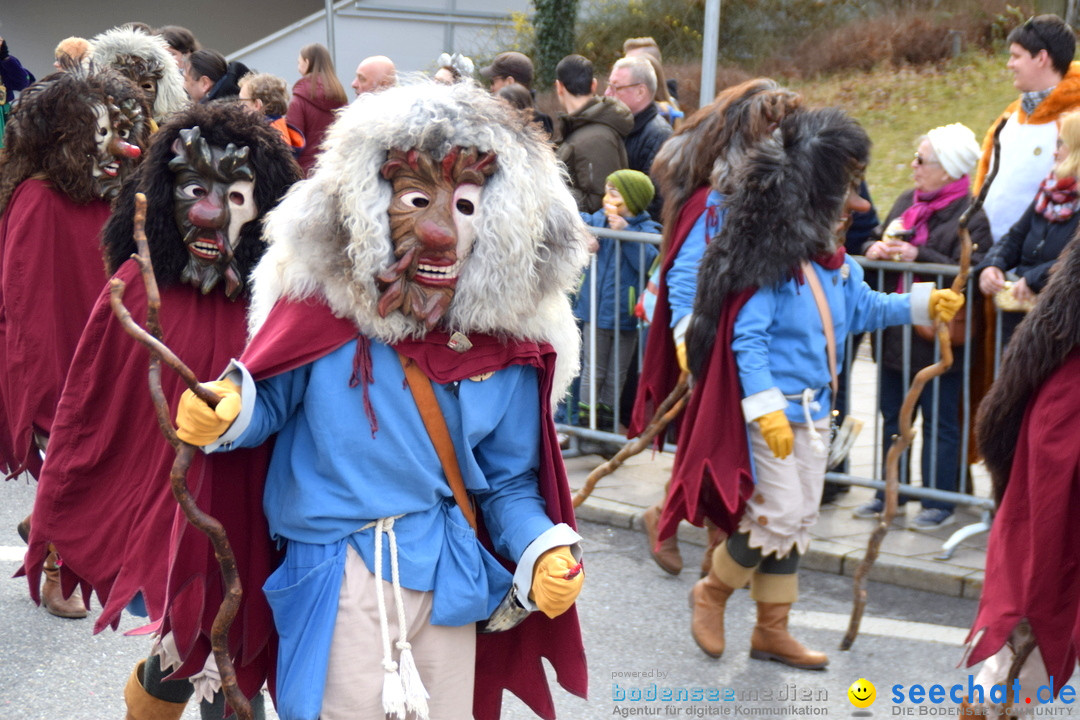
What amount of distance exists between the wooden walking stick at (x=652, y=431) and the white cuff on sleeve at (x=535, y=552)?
2039 millimetres

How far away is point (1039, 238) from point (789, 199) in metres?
1.60

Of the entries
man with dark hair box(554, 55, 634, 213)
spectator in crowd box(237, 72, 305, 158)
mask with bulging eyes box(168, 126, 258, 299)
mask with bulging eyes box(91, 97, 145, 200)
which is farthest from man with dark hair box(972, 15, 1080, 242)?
spectator in crowd box(237, 72, 305, 158)

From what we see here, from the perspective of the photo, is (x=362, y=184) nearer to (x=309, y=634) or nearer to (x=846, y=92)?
(x=309, y=634)

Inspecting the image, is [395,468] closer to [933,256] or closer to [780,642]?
[780,642]

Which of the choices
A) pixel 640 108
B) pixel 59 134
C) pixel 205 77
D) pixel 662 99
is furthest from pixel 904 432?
pixel 205 77

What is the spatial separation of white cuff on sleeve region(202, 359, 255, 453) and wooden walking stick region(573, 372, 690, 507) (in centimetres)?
234

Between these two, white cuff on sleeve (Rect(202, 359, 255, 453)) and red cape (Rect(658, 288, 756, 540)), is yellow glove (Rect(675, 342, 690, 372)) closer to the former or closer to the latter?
red cape (Rect(658, 288, 756, 540))

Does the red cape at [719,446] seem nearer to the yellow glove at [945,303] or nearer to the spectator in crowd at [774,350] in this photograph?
the spectator in crowd at [774,350]

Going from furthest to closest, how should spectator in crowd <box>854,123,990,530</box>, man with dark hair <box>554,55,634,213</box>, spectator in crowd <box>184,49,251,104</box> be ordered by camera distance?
spectator in crowd <box>184,49,251,104</box>, man with dark hair <box>554,55,634,213</box>, spectator in crowd <box>854,123,990,530</box>

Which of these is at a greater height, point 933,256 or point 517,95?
point 517,95

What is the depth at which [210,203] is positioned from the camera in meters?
3.55

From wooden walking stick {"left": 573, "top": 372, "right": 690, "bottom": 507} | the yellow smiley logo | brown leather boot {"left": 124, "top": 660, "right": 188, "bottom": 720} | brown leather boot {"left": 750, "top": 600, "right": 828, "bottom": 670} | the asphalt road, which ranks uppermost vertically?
wooden walking stick {"left": 573, "top": 372, "right": 690, "bottom": 507}

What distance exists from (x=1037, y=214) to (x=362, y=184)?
143 inches

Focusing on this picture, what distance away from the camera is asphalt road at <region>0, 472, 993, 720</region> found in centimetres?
419
